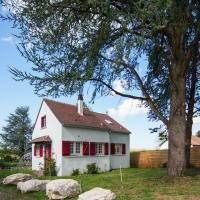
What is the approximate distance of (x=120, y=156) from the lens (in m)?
41.7

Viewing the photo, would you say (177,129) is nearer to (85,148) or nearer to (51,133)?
(85,148)

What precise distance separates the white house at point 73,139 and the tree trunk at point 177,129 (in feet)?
51.2

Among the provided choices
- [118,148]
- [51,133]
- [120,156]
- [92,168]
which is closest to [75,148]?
[92,168]

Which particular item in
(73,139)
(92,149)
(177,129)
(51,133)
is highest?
(51,133)

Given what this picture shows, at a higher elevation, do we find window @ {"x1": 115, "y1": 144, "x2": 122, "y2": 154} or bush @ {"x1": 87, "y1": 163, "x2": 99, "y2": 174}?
window @ {"x1": 115, "y1": 144, "x2": 122, "y2": 154}

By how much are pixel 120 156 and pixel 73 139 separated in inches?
344

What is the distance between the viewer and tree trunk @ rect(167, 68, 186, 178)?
18734 millimetres

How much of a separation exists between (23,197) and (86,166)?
18.2 meters

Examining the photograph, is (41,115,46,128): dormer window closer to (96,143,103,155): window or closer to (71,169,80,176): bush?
(96,143,103,155): window

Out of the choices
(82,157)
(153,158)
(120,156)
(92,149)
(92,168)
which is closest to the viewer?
(92,168)

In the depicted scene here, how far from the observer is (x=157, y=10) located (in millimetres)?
14820

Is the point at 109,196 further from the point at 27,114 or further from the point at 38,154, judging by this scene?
the point at 27,114

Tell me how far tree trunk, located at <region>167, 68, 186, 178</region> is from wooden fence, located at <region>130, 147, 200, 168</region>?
19.3 meters

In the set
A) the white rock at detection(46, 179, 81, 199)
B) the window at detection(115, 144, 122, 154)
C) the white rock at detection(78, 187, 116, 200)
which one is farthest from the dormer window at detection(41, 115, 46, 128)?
the white rock at detection(78, 187, 116, 200)
